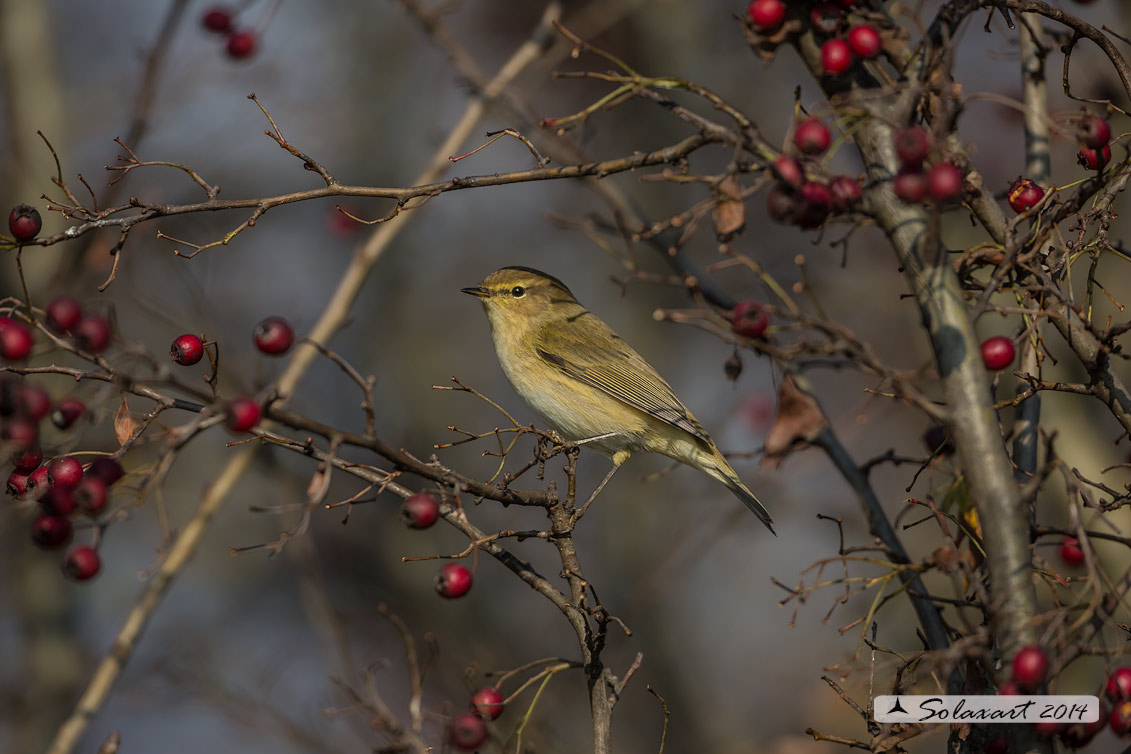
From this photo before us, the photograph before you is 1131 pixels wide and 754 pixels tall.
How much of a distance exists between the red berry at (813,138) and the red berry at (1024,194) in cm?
84

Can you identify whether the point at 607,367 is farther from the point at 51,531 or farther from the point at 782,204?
the point at 51,531

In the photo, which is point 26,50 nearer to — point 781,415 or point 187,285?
point 187,285

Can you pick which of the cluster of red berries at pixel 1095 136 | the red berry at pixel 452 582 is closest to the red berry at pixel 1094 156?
the cluster of red berries at pixel 1095 136

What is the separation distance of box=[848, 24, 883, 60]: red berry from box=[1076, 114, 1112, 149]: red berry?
0.56 meters

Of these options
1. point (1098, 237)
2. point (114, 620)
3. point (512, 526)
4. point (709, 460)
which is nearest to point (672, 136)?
point (512, 526)

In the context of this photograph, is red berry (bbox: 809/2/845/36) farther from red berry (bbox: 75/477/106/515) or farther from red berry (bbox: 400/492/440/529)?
red berry (bbox: 75/477/106/515)

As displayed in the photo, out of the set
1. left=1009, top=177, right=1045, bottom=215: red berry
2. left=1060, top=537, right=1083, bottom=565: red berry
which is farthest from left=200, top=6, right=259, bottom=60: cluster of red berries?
left=1060, top=537, right=1083, bottom=565: red berry

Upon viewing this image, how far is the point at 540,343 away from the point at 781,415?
3.89 m

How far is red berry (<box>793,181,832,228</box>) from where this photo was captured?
199cm

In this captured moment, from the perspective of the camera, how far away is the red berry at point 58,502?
2.08 meters

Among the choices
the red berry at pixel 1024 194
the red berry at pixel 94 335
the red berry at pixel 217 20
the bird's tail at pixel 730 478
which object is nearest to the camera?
the red berry at pixel 94 335

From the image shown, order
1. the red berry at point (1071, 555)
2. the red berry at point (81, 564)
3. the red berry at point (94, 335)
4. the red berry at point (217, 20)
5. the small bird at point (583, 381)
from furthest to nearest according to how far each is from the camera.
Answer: the small bird at point (583, 381) < the red berry at point (217, 20) < the red berry at point (1071, 555) < the red berry at point (81, 564) < the red berry at point (94, 335)

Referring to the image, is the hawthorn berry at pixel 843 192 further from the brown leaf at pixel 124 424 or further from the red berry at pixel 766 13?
the brown leaf at pixel 124 424

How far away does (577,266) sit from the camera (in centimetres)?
1141
